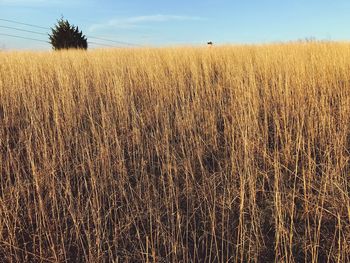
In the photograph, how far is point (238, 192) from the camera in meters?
2.20

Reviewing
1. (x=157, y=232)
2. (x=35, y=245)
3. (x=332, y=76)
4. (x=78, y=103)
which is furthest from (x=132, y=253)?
(x=332, y=76)

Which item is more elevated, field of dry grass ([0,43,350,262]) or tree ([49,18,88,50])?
tree ([49,18,88,50])

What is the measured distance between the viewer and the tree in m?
13.0

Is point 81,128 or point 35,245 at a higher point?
point 81,128

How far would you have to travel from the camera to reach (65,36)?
13.2m

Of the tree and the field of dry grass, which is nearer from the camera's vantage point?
the field of dry grass

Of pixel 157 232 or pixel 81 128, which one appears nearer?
pixel 157 232

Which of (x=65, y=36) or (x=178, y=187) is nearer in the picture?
(x=178, y=187)

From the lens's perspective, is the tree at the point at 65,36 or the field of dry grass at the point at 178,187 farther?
the tree at the point at 65,36

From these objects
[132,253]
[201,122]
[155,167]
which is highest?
[201,122]

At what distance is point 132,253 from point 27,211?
2.52 ft

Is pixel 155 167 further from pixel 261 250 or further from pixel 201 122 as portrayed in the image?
pixel 261 250

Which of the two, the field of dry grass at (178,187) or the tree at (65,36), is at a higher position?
the tree at (65,36)

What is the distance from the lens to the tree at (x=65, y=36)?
42.5 feet
